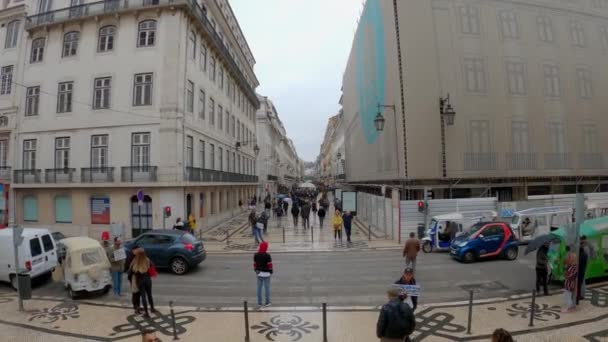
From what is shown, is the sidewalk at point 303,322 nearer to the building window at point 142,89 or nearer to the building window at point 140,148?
the building window at point 140,148

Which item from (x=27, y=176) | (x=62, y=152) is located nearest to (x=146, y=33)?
(x=62, y=152)

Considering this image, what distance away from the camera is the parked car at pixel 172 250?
1227 cm

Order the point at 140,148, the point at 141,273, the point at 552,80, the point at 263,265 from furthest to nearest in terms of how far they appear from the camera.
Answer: the point at 552,80 → the point at 140,148 → the point at 263,265 → the point at 141,273

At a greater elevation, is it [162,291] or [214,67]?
[214,67]

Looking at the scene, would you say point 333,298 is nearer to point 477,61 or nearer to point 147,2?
point 477,61

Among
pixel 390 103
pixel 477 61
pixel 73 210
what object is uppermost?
pixel 477 61

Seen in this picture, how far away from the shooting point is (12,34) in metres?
25.7

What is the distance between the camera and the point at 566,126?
74.2 ft

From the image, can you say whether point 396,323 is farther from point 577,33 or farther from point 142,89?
point 577,33

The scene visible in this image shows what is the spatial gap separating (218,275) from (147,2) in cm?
1958

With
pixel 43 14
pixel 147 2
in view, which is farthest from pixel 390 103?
pixel 43 14

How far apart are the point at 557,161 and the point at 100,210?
30523 millimetres

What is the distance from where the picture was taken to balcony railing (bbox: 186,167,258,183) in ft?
73.7

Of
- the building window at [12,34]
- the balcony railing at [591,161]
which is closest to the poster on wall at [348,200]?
the balcony railing at [591,161]
